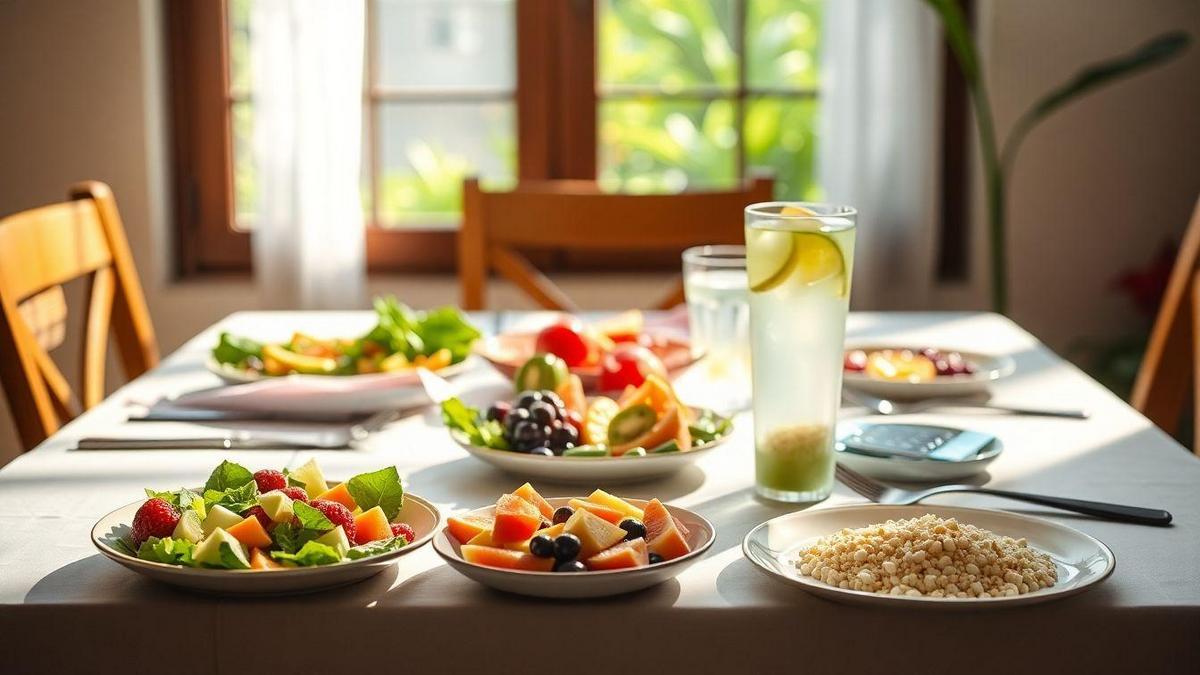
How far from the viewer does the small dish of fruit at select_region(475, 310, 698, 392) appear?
149cm

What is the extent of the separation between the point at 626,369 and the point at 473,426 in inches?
11.4

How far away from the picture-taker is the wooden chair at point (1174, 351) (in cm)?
184

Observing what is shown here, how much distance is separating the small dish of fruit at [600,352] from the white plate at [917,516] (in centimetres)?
46

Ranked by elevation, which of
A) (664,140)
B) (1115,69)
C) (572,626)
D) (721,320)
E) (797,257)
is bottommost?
(572,626)

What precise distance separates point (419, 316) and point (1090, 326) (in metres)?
1.92

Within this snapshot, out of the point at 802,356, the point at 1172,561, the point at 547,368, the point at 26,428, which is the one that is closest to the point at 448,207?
the point at 26,428

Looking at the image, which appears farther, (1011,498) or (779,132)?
(779,132)

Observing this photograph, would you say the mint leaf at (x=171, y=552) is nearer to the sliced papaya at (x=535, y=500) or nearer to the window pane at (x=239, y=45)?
the sliced papaya at (x=535, y=500)

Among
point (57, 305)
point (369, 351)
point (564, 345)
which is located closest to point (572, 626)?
point (564, 345)

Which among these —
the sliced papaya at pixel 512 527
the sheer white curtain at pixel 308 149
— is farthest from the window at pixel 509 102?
the sliced papaya at pixel 512 527

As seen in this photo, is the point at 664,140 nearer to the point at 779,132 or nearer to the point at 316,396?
the point at 779,132

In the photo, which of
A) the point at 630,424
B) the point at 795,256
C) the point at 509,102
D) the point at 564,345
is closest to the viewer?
the point at 795,256

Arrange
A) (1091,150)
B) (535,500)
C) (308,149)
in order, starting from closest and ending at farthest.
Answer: (535,500) < (308,149) < (1091,150)

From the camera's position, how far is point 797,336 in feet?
3.62
